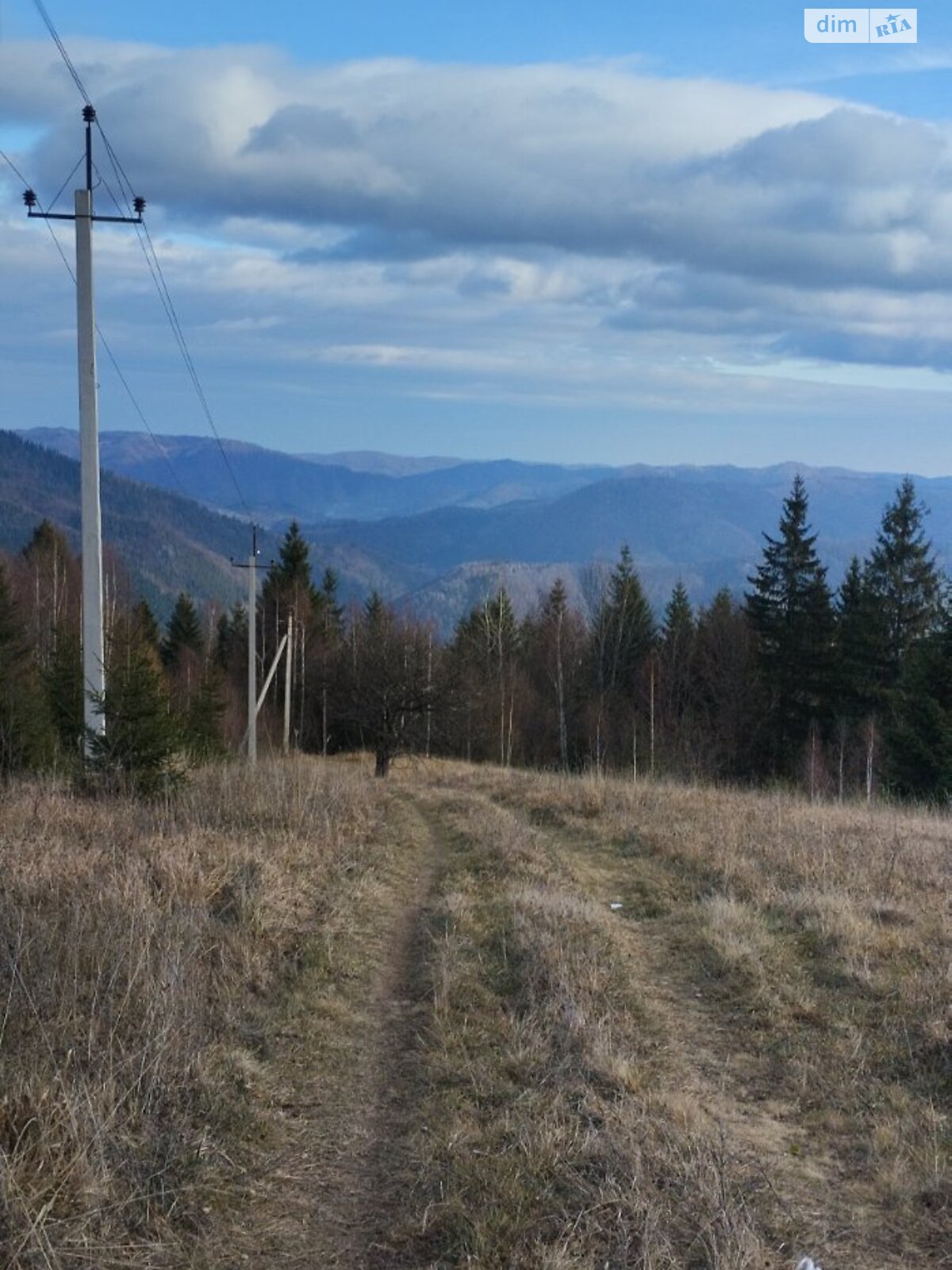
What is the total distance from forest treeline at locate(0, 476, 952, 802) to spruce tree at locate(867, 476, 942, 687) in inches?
3.5

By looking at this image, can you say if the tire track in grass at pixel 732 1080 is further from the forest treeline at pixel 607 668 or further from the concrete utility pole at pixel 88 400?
the forest treeline at pixel 607 668

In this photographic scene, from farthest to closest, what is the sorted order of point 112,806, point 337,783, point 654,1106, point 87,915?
point 337,783 < point 112,806 < point 87,915 < point 654,1106

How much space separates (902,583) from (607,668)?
16.6 metres

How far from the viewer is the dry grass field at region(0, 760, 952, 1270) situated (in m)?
3.94

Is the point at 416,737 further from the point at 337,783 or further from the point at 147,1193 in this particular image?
the point at 147,1193

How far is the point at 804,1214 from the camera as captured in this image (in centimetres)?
427

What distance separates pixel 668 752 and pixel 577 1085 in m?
37.6

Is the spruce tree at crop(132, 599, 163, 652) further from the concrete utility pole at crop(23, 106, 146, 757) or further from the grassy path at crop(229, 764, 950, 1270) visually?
the grassy path at crop(229, 764, 950, 1270)

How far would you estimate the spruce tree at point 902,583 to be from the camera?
4206 centimetres

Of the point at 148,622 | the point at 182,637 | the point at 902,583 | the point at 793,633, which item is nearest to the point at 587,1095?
the point at 902,583

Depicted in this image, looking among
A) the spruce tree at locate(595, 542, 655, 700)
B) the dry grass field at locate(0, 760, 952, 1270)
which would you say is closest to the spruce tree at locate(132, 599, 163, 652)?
the spruce tree at locate(595, 542, 655, 700)

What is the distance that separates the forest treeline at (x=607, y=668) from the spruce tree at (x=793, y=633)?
→ 0.08m

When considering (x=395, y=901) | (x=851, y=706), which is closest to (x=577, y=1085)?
(x=395, y=901)

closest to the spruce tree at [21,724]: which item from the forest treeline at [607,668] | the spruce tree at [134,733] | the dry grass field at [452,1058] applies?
the forest treeline at [607,668]
